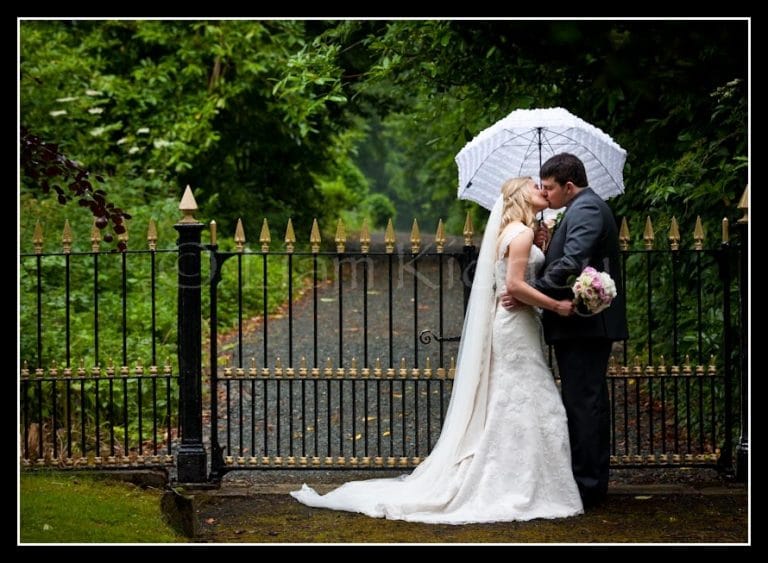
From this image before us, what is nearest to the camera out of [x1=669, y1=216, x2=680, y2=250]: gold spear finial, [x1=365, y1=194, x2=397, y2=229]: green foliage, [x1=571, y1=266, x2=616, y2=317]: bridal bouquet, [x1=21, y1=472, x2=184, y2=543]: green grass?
[x1=21, y1=472, x2=184, y2=543]: green grass

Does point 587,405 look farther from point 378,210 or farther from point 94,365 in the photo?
point 378,210

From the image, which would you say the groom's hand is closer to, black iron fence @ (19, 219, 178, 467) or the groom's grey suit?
the groom's grey suit

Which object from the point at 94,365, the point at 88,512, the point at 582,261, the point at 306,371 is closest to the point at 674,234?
the point at 582,261

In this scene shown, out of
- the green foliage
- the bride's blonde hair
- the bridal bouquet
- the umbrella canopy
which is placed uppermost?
the green foliage

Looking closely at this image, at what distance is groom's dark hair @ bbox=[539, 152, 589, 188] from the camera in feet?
18.6

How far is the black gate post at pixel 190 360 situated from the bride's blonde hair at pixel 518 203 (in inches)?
79.5

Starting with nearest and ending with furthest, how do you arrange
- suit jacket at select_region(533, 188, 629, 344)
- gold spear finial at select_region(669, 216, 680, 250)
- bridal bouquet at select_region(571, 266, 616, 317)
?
bridal bouquet at select_region(571, 266, 616, 317), suit jacket at select_region(533, 188, 629, 344), gold spear finial at select_region(669, 216, 680, 250)

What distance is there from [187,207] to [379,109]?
10.8 metres

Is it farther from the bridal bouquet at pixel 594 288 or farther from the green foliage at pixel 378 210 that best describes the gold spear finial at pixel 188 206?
the green foliage at pixel 378 210

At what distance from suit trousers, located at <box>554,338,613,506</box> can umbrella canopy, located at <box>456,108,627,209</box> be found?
1099 mm

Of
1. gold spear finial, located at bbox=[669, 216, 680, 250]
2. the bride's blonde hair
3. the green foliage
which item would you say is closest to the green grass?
the bride's blonde hair

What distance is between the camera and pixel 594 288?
539 cm

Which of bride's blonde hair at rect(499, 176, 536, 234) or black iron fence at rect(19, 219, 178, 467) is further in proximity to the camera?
black iron fence at rect(19, 219, 178, 467)

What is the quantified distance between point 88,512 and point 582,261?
304cm
